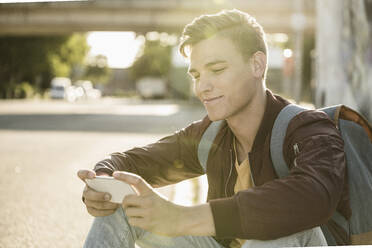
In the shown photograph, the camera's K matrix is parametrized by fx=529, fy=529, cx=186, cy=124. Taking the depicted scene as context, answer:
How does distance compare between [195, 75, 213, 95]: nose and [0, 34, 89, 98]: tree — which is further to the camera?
[0, 34, 89, 98]: tree

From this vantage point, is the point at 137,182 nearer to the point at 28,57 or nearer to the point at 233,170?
the point at 233,170

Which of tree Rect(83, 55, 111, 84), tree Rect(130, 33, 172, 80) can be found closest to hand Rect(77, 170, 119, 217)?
tree Rect(130, 33, 172, 80)

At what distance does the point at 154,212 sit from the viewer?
183cm

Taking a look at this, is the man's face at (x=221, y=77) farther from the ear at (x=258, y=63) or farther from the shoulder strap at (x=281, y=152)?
the shoulder strap at (x=281, y=152)

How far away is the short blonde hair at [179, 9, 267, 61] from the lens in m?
2.45

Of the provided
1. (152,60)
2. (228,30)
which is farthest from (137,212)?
(152,60)

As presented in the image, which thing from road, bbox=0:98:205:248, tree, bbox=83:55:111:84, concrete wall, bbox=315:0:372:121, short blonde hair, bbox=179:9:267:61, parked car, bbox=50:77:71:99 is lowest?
tree, bbox=83:55:111:84

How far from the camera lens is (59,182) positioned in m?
7.29

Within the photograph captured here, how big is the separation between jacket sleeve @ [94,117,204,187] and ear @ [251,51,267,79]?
0.42 meters

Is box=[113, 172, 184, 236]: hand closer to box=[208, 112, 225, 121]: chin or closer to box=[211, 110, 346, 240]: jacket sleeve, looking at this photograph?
box=[211, 110, 346, 240]: jacket sleeve

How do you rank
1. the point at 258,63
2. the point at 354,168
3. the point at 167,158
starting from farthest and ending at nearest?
the point at 167,158 → the point at 258,63 → the point at 354,168

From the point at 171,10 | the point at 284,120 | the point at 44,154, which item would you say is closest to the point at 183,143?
the point at 284,120

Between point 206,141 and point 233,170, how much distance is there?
0.23 meters

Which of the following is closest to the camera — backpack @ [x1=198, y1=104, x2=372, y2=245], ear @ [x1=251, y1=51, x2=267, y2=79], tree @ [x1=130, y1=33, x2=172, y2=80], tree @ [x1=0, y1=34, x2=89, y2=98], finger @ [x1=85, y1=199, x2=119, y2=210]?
backpack @ [x1=198, y1=104, x2=372, y2=245]
